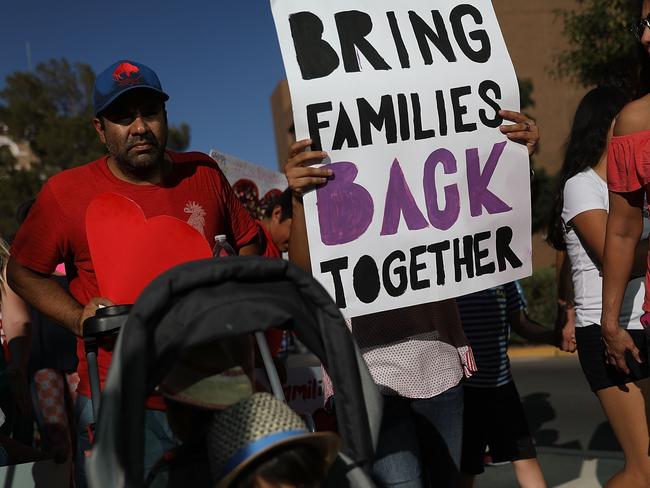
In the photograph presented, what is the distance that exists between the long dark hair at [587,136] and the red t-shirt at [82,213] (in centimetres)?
166

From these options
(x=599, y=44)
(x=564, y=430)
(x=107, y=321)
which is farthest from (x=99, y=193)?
(x=599, y=44)

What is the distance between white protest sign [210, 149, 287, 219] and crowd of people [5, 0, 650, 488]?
3296 mm

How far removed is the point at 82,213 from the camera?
2.78m

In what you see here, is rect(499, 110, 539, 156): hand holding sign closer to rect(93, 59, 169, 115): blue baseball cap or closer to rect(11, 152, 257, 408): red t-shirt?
rect(11, 152, 257, 408): red t-shirt

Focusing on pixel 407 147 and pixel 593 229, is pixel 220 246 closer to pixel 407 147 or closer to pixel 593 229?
pixel 407 147

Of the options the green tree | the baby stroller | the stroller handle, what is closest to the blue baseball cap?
the stroller handle

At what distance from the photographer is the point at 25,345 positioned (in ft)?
15.1

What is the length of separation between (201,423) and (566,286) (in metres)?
2.44

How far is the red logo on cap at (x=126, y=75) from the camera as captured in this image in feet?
9.04

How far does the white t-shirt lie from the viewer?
3.32 m

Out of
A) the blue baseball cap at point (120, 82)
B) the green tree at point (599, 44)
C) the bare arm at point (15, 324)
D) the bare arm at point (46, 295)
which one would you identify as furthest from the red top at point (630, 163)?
the green tree at point (599, 44)

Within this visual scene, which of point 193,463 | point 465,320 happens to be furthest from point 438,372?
point 465,320

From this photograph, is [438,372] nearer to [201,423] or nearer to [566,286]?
[201,423]

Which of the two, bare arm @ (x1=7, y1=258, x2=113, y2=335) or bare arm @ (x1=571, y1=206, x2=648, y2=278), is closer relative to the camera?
bare arm @ (x1=7, y1=258, x2=113, y2=335)
